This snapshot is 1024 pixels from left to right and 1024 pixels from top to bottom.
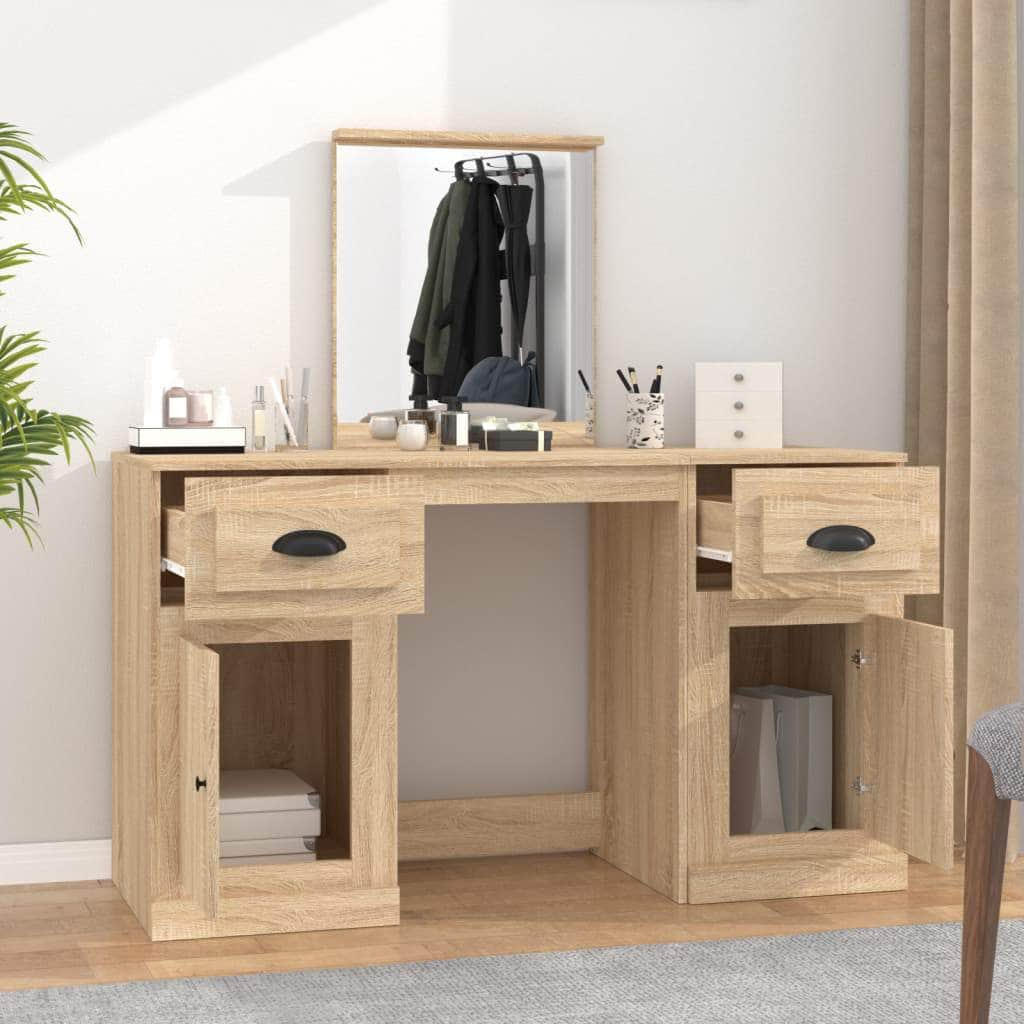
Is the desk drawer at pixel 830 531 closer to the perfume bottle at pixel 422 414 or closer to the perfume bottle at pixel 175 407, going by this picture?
the perfume bottle at pixel 422 414

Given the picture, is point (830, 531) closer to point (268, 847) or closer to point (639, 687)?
point (639, 687)

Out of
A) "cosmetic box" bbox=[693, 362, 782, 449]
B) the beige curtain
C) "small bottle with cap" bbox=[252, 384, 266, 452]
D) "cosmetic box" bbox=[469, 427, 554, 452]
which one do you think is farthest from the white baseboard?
the beige curtain

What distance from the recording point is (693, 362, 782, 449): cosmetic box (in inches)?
131

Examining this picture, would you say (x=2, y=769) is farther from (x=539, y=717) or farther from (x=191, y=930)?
(x=539, y=717)

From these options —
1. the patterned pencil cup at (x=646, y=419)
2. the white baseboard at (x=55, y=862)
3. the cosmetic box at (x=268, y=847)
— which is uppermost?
the patterned pencil cup at (x=646, y=419)

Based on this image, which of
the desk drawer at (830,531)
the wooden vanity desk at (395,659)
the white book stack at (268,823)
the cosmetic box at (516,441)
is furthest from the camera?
the cosmetic box at (516,441)

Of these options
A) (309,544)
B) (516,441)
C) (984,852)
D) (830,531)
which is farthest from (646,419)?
(984,852)

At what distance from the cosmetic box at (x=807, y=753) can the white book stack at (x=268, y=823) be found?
88 centimetres

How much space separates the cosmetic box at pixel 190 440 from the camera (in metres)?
2.80

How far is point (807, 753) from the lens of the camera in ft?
10.2

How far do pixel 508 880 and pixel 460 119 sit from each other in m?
1.49

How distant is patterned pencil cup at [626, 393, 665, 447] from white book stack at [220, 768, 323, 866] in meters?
0.93

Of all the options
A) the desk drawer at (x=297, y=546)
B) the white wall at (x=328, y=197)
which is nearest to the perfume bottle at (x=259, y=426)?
the white wall at (x=328, y=197)

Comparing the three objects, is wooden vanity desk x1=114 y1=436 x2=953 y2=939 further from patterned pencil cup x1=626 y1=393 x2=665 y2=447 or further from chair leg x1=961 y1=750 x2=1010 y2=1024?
chair leg x1=961 y1=750 x2=1010 y2=1024
